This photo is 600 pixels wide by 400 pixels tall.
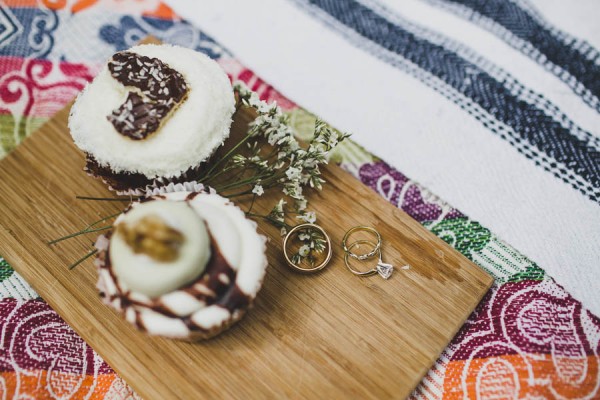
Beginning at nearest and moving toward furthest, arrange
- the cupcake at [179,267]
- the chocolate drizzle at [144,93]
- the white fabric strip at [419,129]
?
the cupcake at [179,267], the chocolate drizzle at [144,93], the white fabric strip at [419,129]

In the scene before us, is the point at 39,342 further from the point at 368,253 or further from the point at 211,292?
the point at 368,253

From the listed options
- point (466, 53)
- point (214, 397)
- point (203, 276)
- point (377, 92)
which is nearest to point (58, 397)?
point (214, 397)

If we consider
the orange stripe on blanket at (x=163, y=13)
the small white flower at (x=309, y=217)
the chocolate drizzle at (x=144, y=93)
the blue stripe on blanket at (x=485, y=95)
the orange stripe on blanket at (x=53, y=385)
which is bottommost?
the orange stripe on blanket at (x=53, y=385)

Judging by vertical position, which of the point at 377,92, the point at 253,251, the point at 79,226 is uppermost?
the point at 377,92

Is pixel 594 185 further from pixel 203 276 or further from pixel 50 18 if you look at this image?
pixel 50 18

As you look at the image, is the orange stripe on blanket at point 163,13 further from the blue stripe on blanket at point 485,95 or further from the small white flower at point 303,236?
the small white flower at point 303,236

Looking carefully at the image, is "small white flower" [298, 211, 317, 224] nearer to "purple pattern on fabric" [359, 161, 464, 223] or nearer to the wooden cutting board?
the wooden cutting board

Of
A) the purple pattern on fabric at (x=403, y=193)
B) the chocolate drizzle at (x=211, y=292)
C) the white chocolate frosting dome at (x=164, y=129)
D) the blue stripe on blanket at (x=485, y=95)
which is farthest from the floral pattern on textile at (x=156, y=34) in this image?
the chocolate drizzle at (x=211, y=292)
